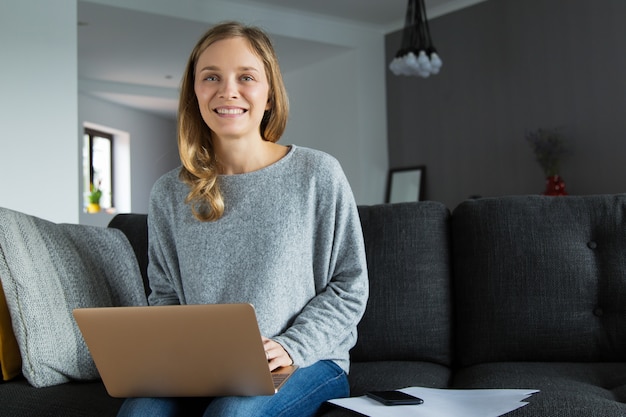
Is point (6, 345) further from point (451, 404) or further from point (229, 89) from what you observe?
point (451, 404)

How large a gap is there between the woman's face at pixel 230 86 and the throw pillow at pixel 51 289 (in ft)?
1.63

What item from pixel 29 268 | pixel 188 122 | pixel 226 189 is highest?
pixel 188 122

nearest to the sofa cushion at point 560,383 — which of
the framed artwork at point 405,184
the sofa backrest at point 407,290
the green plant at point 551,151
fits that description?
the sofa backrest at point 407,290

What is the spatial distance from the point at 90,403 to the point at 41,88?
10.9 feet

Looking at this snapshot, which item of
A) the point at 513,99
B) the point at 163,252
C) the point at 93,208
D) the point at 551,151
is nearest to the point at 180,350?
the point at 163,252

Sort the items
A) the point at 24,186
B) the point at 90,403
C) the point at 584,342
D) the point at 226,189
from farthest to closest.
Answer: the point at 24,186 → the point at 584,342 → the point at 226,189 → the point at 90,403

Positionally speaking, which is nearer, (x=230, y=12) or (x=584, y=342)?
(x=584, y=342)

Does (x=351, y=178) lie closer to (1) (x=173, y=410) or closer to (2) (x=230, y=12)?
(2) (x=230, y=12)

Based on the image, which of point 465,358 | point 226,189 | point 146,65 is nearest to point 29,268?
point 226,189

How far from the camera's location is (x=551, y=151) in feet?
18.3

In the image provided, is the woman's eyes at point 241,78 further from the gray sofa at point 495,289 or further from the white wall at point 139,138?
the white wall at point 139,138

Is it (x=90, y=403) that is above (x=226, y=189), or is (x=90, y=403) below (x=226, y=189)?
below

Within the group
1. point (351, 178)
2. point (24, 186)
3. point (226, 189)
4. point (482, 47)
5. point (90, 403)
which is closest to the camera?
point (90, 403)

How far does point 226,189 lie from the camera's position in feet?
5.49
